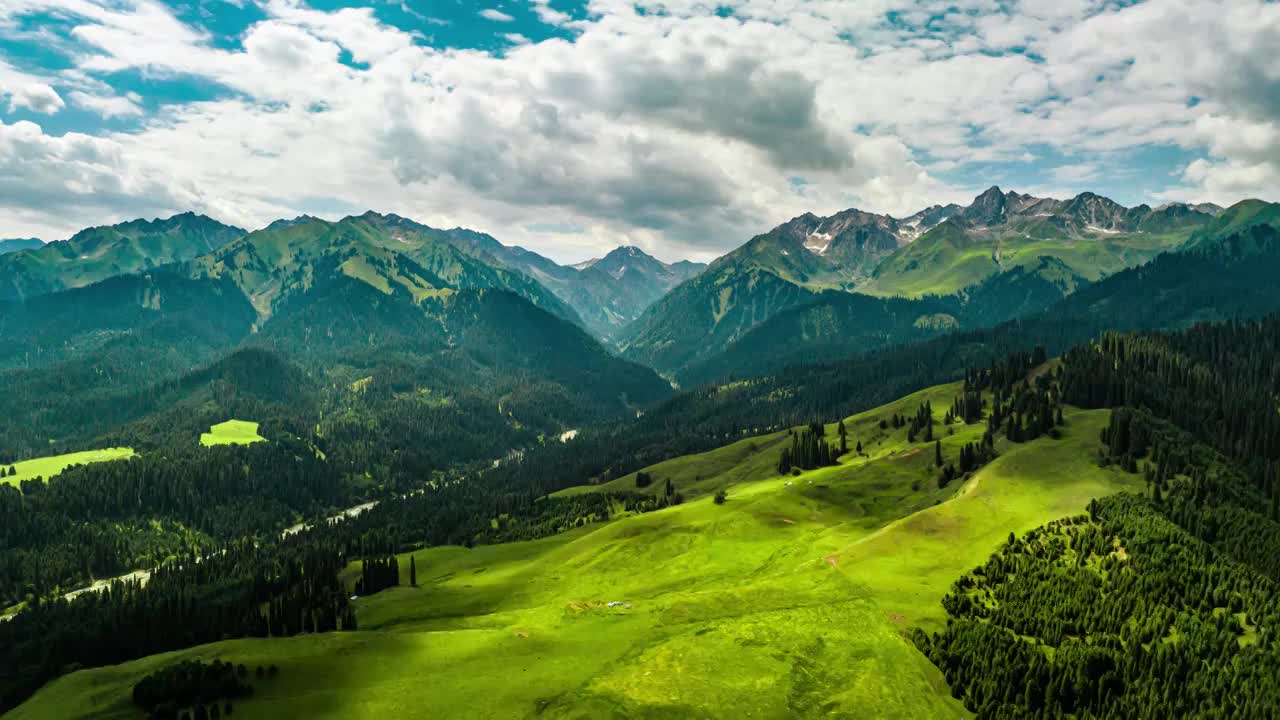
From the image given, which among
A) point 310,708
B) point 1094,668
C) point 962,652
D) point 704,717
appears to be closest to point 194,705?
point 310,708

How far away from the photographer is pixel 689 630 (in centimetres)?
10238

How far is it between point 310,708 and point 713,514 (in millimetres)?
117055

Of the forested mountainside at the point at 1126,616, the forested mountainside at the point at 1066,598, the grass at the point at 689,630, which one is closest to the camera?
the grass at the point at 689,630

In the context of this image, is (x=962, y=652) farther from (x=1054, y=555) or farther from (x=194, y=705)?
(x=194, y=705)

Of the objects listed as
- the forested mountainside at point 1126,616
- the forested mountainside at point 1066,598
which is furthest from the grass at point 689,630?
the forested mountainside at point 1126,616

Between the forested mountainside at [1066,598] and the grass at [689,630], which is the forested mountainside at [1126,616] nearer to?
the forested mountainside at [1066,598]

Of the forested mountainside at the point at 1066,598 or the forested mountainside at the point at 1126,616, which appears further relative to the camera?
the forested mountainside at the point at 1066,598

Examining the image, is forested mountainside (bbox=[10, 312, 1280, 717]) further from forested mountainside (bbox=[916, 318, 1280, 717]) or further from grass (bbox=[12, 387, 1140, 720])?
grass (bbox=[12, 387, 1140, 720])

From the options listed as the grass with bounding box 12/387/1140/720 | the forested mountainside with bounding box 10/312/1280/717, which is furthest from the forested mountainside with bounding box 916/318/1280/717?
the grass with bounding box 12/387/1140/720

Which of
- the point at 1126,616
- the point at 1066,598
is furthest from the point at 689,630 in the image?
the point at 1126,616

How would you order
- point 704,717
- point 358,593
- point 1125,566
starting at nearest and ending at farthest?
1. point 704,717
2. point 1125,566
3. point 358,593

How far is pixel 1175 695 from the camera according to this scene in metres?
84.0

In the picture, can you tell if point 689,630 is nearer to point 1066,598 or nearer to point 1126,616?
point 1066,598

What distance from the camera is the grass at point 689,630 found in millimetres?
83000
